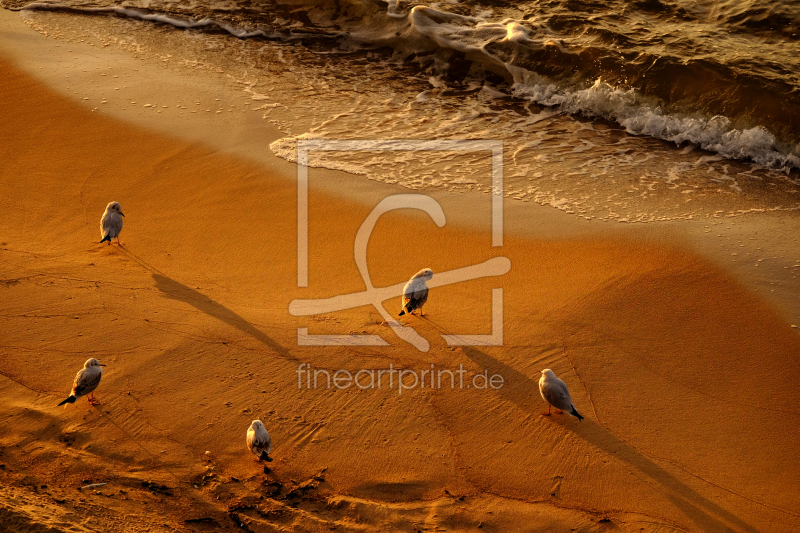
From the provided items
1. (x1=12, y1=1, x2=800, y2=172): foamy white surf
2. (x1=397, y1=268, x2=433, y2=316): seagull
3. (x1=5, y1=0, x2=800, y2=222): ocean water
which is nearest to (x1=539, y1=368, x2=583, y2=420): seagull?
(x1=397, y1=268, x2=433, y2=316): seagull

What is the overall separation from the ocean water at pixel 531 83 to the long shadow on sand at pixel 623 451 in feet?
10.1

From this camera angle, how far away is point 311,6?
615 inches

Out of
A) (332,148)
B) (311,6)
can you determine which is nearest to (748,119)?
(332,148)

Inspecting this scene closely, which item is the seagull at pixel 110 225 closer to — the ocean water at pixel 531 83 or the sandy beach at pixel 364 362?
the sandy beach at pixel 364 362

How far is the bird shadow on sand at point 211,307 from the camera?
6.02 metres

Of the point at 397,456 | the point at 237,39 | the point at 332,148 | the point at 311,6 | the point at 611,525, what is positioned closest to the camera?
the point at 611,525

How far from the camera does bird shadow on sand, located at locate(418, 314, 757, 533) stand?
15.2ft

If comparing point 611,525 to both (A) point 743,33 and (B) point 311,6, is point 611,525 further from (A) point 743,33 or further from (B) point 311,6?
(B) point 311,6

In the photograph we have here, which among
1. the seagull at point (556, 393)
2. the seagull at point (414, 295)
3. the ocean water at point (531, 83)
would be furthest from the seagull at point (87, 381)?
the ocean water at point (531, 83)

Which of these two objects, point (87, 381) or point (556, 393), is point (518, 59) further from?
point (87, 381)

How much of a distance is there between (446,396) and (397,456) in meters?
0.79

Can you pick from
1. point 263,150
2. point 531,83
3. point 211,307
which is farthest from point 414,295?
point 531,83

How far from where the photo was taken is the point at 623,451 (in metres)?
5.12

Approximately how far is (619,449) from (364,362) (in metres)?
2.14
